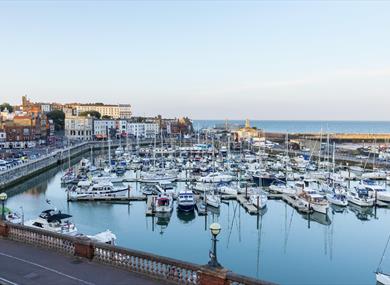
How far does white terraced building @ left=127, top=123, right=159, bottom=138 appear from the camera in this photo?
448 feet

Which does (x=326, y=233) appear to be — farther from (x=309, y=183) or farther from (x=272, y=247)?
(x=309, y=183)

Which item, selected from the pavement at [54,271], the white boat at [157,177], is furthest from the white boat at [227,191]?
the pavement at [54,271]

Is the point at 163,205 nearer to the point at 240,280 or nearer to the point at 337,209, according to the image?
the point at 337,209

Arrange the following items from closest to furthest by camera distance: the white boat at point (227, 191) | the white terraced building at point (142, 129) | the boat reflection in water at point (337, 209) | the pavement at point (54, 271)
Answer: the pavement at point (54, 271)
the boat reflection in water at point (337, 209)
the white boat at point (227, 191)
the white terraced building at point (142, 129)

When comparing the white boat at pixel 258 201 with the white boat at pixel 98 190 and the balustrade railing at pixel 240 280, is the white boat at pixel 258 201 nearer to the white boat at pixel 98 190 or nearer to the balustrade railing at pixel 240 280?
the white boat at pixel 98 190

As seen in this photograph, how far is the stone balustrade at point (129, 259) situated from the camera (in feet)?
31.7

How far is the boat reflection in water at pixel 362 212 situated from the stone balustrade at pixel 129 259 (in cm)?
2874

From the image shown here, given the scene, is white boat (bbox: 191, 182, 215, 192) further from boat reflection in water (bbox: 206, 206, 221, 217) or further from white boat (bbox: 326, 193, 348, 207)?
white boat (bbox: 326, 193, 348, 207)

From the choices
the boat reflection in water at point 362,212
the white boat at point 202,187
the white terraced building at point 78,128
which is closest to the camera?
the boat reflection in water at point 362,212

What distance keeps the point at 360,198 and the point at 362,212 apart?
179 centimetres

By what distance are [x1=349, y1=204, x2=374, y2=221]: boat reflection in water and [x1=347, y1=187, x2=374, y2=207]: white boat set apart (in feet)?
1.09

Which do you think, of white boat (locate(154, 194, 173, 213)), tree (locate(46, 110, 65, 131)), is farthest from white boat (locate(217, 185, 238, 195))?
tree (locate(46, 110, 65, 131))

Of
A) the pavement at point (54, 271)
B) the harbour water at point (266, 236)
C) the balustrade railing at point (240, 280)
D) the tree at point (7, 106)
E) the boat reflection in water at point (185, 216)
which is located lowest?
the harbour water at point (266, 236)

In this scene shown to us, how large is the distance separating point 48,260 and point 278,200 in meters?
32.7
